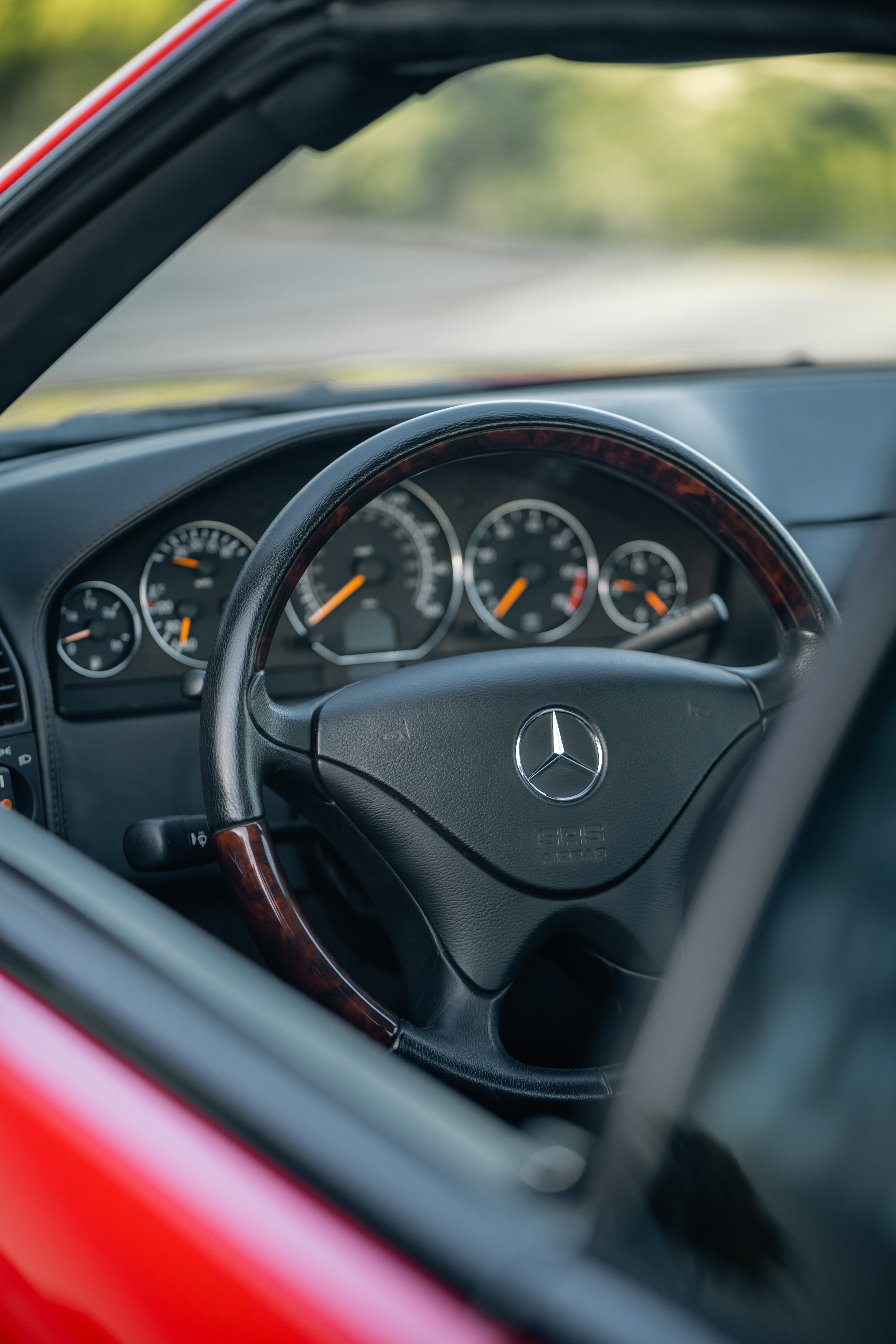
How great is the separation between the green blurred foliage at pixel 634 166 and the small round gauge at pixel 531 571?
521 inches

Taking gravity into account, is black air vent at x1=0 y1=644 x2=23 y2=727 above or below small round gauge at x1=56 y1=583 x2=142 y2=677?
below

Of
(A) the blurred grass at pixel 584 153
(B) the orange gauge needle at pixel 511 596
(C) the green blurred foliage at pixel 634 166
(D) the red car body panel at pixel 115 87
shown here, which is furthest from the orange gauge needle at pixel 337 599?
(C) the green blurred foliage at pixel 634 166

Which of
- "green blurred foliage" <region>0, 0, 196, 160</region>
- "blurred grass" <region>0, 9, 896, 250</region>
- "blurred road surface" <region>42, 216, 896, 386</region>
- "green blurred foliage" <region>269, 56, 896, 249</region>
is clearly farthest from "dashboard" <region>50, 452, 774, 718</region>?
"green blurred foliage" <region>0, 0, 196, 160</region>

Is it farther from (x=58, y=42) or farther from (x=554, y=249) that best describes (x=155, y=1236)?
(x=58, y=42)

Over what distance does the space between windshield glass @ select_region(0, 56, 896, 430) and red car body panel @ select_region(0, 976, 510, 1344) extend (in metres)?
2.54

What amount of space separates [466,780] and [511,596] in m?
1.21

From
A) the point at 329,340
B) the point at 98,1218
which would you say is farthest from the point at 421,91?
the point at 329,340

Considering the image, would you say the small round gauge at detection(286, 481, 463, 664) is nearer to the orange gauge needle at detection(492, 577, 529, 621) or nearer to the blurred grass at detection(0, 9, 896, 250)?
the orange gauge needle at detection(492, 577, 529, 621)

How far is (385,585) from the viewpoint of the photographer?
2676 millimetres

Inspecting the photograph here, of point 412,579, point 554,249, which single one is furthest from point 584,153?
point 412,579

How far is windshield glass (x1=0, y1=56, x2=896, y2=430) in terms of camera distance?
7520 mm

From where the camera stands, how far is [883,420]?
321 centimetres

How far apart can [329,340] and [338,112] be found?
9.40m

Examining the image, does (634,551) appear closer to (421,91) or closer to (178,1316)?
(421,91)
